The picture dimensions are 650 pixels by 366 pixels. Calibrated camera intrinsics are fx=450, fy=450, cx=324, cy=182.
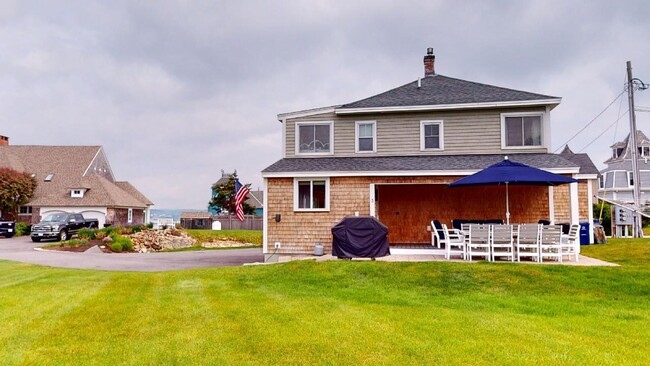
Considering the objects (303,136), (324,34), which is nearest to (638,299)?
(303,136)

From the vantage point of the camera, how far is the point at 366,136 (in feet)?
56.8

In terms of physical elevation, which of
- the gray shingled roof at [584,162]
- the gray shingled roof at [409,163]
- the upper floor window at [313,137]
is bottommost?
the gray shingled roof at [409,163]

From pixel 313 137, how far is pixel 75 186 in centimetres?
2844

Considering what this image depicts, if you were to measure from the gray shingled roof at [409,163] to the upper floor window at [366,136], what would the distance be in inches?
22.3

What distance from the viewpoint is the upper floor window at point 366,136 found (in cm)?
1717

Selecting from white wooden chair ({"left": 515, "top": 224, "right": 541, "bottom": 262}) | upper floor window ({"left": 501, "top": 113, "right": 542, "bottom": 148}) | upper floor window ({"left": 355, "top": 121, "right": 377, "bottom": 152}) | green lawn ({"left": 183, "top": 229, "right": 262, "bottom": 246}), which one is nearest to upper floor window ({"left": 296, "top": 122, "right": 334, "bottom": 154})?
upper floor window ({"left": 355, "top": 121, "right": 377, "bottom": 152})

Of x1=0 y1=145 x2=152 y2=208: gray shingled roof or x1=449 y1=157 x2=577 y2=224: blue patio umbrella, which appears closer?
x1=449 y1=157 x2=577 y2=224: blue patio umbrella

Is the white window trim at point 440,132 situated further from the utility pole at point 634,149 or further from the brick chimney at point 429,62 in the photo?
the utility pole at point 634,149

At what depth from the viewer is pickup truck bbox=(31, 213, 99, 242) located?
27.7 meters

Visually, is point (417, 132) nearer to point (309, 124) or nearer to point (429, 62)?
point (309, 124)

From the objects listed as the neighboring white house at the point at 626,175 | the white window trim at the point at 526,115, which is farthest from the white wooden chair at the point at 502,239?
the neighboring white house at the point at 626,175

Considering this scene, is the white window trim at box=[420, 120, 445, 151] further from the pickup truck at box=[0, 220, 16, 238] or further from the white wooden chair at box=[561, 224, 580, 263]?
the pickup truck at box=[0, 220, 16, 238]

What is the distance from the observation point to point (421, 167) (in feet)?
49.4

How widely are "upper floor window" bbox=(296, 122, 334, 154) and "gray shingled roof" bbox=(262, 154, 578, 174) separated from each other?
2.17 ft
